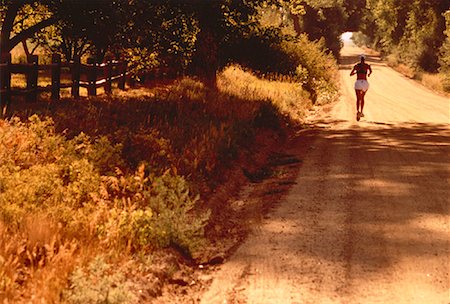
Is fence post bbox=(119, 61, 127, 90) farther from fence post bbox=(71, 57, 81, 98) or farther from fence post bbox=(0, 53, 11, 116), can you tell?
fence post bbox=(0, 53, 11, 116)

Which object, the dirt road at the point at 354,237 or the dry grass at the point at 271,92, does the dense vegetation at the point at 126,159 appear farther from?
the dirt road at the point at 354,237

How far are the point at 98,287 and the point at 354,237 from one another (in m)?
3.11

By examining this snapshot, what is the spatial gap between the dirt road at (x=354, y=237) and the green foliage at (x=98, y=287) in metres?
0.85

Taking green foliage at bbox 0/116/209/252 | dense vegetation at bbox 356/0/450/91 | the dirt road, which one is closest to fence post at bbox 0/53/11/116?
green foliage at bbox 0/116/209/252

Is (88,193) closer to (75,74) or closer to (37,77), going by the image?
(37,77)

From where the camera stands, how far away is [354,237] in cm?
578

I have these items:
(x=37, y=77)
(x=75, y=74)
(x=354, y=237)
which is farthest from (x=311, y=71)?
(x=354, y=237)

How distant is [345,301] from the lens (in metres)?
4.37

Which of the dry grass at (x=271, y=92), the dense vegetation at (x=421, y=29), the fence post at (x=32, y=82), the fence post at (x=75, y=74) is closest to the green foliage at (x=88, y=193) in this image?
the fence post at (x=32, y=82)

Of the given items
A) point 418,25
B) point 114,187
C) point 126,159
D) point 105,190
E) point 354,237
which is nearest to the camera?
point 354,237

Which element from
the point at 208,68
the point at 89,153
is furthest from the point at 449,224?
the point at 208,68

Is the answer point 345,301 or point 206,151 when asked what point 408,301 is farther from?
point 206,151

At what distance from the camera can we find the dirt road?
459cm

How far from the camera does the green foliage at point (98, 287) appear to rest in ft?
12.9
